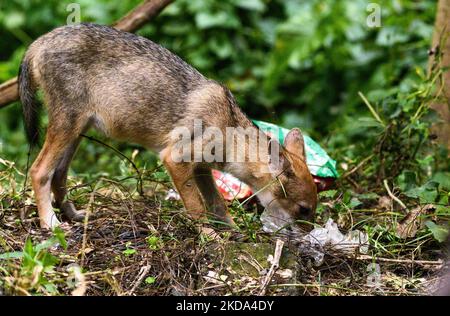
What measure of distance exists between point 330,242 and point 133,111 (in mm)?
2141

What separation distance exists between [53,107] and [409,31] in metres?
6.56

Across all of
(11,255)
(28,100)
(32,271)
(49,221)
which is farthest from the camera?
(28,100)

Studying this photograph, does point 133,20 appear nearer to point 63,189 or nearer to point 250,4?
point 63,189

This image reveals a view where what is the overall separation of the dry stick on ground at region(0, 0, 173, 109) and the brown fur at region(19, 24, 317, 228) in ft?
3.78

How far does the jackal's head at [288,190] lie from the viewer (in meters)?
6.14

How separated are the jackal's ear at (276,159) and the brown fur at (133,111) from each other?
1 centimetres

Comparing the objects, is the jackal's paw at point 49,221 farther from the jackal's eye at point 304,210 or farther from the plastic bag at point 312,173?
the jackal's eye at point 304,210

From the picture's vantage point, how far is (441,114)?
26.6 feet

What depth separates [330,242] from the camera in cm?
571

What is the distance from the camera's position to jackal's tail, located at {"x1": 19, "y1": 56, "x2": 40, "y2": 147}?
640 centimetres

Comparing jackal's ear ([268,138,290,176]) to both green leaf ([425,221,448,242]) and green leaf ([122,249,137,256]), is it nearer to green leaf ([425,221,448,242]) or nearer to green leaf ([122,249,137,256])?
green leaf ([425,221,448,242])

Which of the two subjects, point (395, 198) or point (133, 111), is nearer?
point (133, 111)

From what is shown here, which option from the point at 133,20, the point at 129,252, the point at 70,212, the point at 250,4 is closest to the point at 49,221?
the point at 70,212
